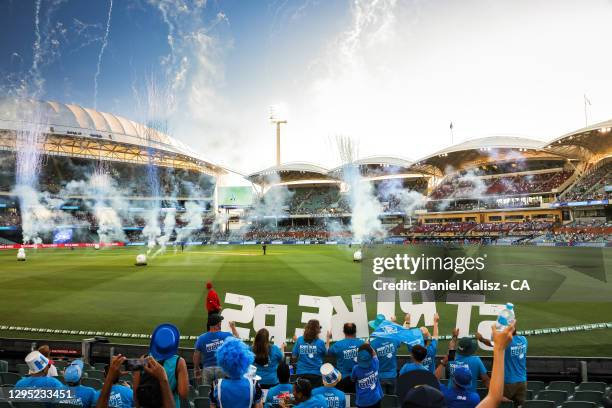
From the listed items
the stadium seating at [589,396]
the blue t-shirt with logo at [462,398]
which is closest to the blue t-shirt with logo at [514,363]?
the stadium seating at [589,396]

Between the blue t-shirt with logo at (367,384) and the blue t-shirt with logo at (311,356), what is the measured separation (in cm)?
93

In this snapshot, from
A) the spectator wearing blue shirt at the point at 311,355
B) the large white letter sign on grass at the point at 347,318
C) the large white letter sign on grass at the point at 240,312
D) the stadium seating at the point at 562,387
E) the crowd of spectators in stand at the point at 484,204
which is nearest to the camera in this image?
the spectator wearing blue shirt at the point at 311,355

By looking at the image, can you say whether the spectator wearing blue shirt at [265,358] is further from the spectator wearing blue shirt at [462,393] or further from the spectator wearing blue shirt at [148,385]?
the spectator wearing blue shirt at [148,385]

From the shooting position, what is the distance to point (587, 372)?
29.4ft

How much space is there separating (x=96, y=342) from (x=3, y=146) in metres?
86.5

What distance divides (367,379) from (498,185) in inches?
3470

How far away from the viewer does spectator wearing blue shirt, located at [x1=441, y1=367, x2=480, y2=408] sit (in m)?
4.97

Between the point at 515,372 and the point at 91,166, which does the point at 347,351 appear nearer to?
the point at 515,372

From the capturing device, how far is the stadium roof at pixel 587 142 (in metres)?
65.1

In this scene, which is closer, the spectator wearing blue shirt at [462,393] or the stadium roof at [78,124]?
the spectator wearing blue shirt at [462,393]

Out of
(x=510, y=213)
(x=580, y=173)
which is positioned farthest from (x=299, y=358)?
(x=580, y=173)

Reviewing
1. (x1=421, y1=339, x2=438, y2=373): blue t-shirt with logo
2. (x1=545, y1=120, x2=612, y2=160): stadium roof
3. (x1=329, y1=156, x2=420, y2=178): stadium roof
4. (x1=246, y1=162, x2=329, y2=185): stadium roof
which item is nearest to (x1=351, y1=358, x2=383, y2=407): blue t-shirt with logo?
(x1=421, y1=339, x2=438, y2=373): blue t-shirt with logo

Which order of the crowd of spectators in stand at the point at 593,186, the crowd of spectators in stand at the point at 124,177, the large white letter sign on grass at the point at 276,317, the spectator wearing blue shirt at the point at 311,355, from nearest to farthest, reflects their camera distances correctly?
the spectator wearing blue shirt at the point at 311,355 → the large white letter sign on grass at the point at 276,317 → the crowd of spectators in stand at the point at 593,186 → the crowd of spectators in stand at the point at 124,177

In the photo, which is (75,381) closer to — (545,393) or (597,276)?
(545,393)
